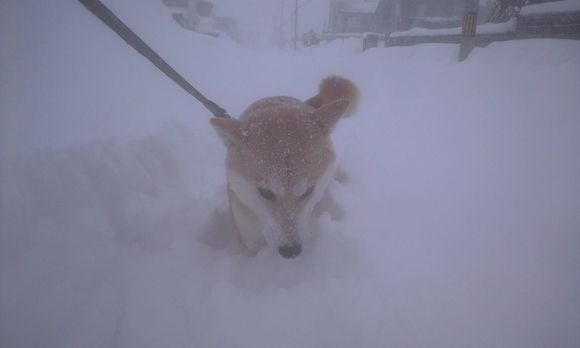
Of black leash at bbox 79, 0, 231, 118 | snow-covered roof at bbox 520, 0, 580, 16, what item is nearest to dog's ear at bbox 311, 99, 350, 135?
black leash at bbox 79, 0, 231, 118

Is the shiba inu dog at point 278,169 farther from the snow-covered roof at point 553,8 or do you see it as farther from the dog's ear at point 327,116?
the snow-covered roof at point 553,8

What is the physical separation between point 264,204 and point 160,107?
224 centimetres

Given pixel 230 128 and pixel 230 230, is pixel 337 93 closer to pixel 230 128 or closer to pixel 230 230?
pixel 230 128

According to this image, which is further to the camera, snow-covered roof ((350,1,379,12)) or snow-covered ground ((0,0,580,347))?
snow-covered roof ((350,1,379,12))

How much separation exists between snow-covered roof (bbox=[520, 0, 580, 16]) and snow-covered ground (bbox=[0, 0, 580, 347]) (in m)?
0.78

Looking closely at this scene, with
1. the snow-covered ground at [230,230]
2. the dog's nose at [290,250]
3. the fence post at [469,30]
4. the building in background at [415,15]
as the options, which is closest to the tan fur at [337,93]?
the snow-covered ground at [230,230]

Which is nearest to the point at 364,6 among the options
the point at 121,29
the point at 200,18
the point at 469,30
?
the point at 200,18

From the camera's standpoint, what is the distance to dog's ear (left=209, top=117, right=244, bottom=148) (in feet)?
4.67

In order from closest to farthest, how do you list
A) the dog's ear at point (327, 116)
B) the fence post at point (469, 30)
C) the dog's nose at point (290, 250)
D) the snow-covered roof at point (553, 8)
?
the dog's nose at point (290, 250) < the dog's ear at point (327, 116) < the snow-covered roof at point (553, 8) < the fence post at point (469, 30)

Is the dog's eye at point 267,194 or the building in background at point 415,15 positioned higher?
the building in background at point 415,15

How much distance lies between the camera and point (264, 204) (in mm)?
1411

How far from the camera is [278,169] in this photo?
1307mm

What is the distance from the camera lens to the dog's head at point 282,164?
132cm

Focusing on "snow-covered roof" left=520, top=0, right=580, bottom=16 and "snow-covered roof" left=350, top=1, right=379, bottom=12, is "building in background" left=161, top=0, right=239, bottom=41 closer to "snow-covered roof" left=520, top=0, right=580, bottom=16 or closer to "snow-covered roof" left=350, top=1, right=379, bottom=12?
"snow-covered roof" left=350, top=1, right=379, bottom=12
